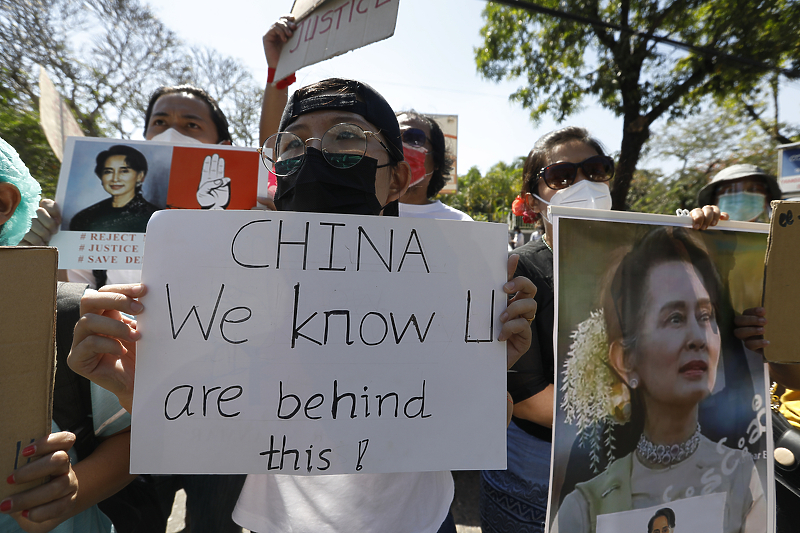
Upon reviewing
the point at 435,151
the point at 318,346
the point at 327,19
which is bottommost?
the point at 318,346

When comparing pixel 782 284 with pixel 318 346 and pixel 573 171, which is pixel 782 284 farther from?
pixel 318 346

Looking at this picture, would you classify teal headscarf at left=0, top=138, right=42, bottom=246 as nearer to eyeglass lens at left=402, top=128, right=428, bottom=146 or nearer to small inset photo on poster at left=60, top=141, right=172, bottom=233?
small inset photo on poster at left=60, top=141, right=172, bottom=233

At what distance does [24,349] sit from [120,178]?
1645mm

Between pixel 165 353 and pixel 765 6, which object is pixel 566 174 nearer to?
pixel 165 353

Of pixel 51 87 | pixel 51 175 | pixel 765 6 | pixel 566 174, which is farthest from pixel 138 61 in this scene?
pixel 765 6

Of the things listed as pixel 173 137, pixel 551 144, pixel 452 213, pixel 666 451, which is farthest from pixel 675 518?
pixel 173 137

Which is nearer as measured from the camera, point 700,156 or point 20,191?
point 20,191

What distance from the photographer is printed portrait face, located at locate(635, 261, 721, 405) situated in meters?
1.43

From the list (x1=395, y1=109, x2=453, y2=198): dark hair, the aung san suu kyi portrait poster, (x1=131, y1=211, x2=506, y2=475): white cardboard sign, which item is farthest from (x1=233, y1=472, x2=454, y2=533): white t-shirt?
(x1=395, y1=109, x2=453, y2=198): dark hair

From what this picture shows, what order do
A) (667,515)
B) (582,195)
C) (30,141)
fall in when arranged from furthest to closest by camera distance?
(30,141), (582,195), (667,515)

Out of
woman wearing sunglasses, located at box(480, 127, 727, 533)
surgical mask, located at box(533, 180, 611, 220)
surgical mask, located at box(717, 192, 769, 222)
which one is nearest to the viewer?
woman wearing sunglasses, located at box(480, 127, 727, 533)

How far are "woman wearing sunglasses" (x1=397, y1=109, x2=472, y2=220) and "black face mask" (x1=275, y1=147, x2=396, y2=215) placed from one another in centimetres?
132

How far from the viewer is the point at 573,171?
1.93 meters

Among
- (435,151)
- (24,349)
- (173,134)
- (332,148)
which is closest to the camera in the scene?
(24,349)
